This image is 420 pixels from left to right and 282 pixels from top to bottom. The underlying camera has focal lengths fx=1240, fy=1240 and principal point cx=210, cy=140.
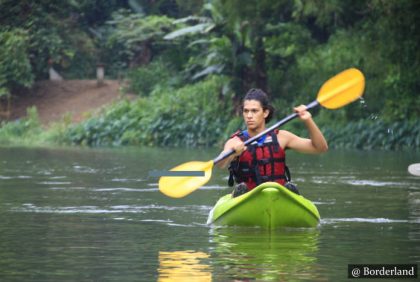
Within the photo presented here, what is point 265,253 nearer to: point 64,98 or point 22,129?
point 22,129

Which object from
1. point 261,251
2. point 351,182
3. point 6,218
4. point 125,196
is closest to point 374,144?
point 351,182

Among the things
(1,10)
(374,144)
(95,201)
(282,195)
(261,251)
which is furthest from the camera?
(374,144)

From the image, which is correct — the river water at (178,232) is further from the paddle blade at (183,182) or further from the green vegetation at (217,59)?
the green vegetation at (217,59)

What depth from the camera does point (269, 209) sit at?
1148 centimetres

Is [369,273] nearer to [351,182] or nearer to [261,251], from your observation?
[261,251]

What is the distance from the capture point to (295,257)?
9711mm

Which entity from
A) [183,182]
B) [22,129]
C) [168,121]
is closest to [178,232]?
[183,182]

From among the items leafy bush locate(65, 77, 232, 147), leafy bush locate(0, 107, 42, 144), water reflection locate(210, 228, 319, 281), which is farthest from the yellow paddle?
leafy bush locate(0, 107, 42, 144)

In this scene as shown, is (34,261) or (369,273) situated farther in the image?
(34,261)

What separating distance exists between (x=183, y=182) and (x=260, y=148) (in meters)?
0.81

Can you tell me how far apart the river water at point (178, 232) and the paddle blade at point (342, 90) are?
123 cm

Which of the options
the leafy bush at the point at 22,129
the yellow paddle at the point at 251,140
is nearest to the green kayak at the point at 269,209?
the yellow paddle at the point at 251,140

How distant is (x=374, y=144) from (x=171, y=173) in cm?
2026

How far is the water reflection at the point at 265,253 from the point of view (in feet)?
28.7
